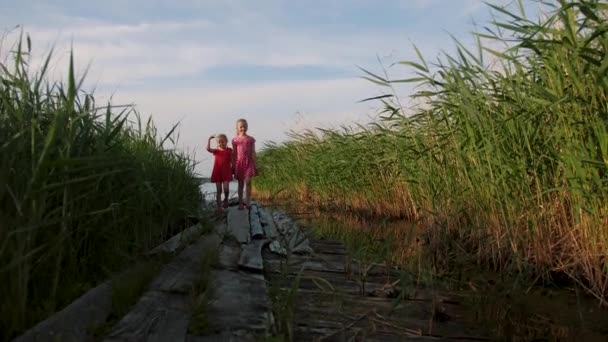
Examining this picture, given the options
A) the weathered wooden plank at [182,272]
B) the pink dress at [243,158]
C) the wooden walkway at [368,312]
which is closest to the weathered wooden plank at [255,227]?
the weathered wooden plank at [182,272]

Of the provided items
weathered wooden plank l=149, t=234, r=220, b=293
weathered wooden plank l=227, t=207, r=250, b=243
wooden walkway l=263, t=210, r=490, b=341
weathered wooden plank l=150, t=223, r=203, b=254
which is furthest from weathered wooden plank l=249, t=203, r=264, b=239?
wooden walkway l=263, t=210, r=490, b=341

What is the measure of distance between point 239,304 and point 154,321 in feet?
1.46

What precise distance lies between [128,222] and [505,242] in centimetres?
263

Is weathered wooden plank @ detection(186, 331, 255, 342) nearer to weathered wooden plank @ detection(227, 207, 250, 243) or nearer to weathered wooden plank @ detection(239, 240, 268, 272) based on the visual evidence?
weathered wooden plank @ detection(239, 240, 268, 272)

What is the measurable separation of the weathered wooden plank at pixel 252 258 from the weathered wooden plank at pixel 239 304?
134 mm

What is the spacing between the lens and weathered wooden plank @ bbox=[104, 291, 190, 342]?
1964 millimetres

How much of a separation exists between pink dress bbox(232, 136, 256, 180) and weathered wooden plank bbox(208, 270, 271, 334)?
4860 millimetres

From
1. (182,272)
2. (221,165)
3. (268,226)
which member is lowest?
(182,272)

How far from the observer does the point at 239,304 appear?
8.04 ft

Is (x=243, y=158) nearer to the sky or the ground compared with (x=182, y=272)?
nearer to the sky

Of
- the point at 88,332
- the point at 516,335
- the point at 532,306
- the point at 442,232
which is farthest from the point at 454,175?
the point at 88,332

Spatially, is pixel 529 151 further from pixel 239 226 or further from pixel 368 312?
pixel 239 226

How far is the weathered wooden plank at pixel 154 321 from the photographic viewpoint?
1964 millimetres

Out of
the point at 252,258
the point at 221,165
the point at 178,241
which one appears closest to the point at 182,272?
the point at 252,258
